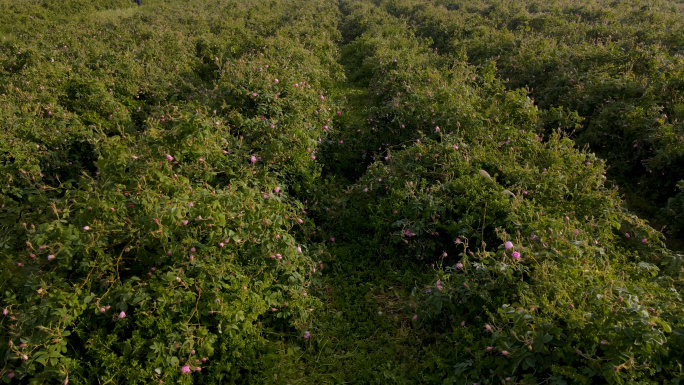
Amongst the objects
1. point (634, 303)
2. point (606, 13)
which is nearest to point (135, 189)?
point (634, 303)

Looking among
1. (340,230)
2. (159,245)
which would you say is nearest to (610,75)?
(340,230)

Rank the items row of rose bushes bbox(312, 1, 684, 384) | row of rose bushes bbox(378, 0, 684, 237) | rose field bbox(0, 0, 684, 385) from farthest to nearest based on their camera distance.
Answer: row of rose bushes bbox(378, 0, 684, 237) < rose field bbox(0, 0, 684, 385) < row of rose bushes bbox(312, 1, 684, 384)

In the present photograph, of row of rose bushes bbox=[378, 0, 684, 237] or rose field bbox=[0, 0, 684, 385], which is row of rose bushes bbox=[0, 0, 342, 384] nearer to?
rose field bbox=[0, 0, 684, 385]

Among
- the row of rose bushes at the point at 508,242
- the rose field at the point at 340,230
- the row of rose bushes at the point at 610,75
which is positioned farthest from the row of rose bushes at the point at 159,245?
the row of rose bushes at the point at 610,75

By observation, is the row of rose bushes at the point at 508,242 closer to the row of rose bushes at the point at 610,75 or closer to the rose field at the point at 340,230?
the rose field at the point at 340,230

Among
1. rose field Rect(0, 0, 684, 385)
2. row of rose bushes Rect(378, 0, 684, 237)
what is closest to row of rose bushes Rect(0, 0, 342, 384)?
rose field Rect(0, 0, 684, 385)

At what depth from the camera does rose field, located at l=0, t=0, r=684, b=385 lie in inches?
113

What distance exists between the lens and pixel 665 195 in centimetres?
568

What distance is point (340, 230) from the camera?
511 cm

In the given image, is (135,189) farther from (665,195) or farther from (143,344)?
(665,195)

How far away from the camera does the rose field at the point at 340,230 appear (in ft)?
9.40

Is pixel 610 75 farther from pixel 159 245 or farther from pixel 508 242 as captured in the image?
pixel 159 245

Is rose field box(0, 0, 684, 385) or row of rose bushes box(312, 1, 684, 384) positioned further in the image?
rose field box(0, 0, 684, 385)

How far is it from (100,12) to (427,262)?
20530 mm
